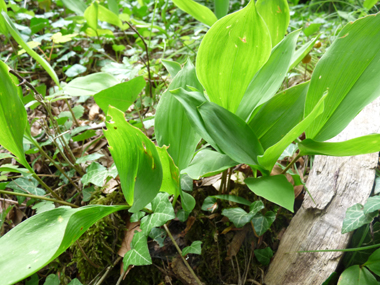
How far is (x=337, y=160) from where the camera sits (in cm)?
87

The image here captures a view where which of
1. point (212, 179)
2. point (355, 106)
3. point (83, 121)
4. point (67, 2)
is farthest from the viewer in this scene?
point (67, 2)

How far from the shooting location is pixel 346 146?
524 mm

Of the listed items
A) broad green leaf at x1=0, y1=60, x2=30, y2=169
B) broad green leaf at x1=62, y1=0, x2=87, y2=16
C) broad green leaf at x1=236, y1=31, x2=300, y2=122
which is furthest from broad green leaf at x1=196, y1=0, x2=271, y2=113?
broad green leaf at x1=62, y1=0, x2=87, y2=16

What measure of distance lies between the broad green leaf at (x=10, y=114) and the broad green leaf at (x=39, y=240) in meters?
0.26

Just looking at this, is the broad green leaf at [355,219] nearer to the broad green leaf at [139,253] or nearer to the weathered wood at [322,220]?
the weathered wood at [322,220]

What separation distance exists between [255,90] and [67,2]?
1561mm

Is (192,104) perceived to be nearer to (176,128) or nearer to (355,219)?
(176,128)

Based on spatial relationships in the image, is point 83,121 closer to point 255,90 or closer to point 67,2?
point 67,2

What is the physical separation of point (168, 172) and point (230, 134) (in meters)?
0.18

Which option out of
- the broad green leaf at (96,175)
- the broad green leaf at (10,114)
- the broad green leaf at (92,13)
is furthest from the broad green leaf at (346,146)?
the broad green leaf at (92,13)

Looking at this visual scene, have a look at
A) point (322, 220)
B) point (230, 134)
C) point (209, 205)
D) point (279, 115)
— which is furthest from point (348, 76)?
point (209, 205)

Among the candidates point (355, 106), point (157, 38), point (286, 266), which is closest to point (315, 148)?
point (355, 106)

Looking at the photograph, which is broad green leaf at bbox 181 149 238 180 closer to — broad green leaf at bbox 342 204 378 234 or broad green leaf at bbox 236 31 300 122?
broad green leaf at bbox 236 31 300 122

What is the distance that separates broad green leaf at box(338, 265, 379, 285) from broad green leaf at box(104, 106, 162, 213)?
53 cm
